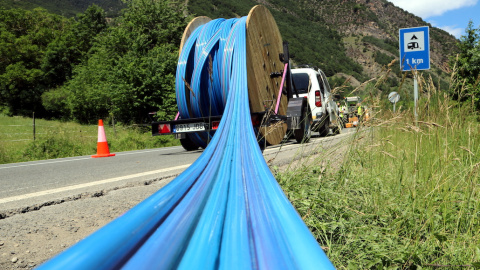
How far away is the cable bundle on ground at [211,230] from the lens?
3.94 ft

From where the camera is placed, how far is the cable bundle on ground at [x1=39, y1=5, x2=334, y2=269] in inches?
47.3

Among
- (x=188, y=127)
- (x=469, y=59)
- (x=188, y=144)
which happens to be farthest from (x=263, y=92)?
(x=469, y=59)

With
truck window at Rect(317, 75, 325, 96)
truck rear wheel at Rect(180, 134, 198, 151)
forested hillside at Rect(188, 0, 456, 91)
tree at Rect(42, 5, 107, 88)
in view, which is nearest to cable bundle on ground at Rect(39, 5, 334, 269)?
truck rear wheel at Rect(180, 134, 198, 151)

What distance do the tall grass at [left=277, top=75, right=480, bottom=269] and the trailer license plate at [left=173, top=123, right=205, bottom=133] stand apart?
3.84 metres

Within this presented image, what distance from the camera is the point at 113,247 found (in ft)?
3.98

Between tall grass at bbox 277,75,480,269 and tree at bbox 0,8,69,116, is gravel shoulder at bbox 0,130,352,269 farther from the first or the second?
tree at bbox 0,8,69,116

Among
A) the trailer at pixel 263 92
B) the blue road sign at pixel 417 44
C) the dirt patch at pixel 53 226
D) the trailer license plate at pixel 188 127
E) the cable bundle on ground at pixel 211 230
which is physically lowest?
the dirt patch at pixel 53 226

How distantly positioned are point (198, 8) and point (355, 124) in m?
119

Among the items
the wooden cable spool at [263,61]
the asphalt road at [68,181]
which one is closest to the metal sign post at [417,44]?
the wooden cable spool at [263,61]

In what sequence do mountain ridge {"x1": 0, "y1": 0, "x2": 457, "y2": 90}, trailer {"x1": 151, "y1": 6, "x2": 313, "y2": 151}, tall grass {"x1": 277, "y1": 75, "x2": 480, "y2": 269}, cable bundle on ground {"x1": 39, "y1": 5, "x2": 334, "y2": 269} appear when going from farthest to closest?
1. mountain ridge {"x1": 0, "y1": 0, "x2": 457, "y2": 90}
2. trailer {"x1": 151, "y1": 6, "x2": 313, "y2": 151}
3. tall grass {"x1": 277, "y1": 75, "x2": 480, "y2": 269}
4. cable bundle on ground {"x1": 39, "y1": 5, "x2": 334, "y2": 269}

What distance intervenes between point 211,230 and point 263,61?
6557mm

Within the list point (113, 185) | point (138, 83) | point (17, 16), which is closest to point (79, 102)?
point (138, 83)

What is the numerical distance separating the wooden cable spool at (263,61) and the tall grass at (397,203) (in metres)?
3.24

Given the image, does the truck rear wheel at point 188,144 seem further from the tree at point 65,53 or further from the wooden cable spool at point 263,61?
the tree at point 65,53
